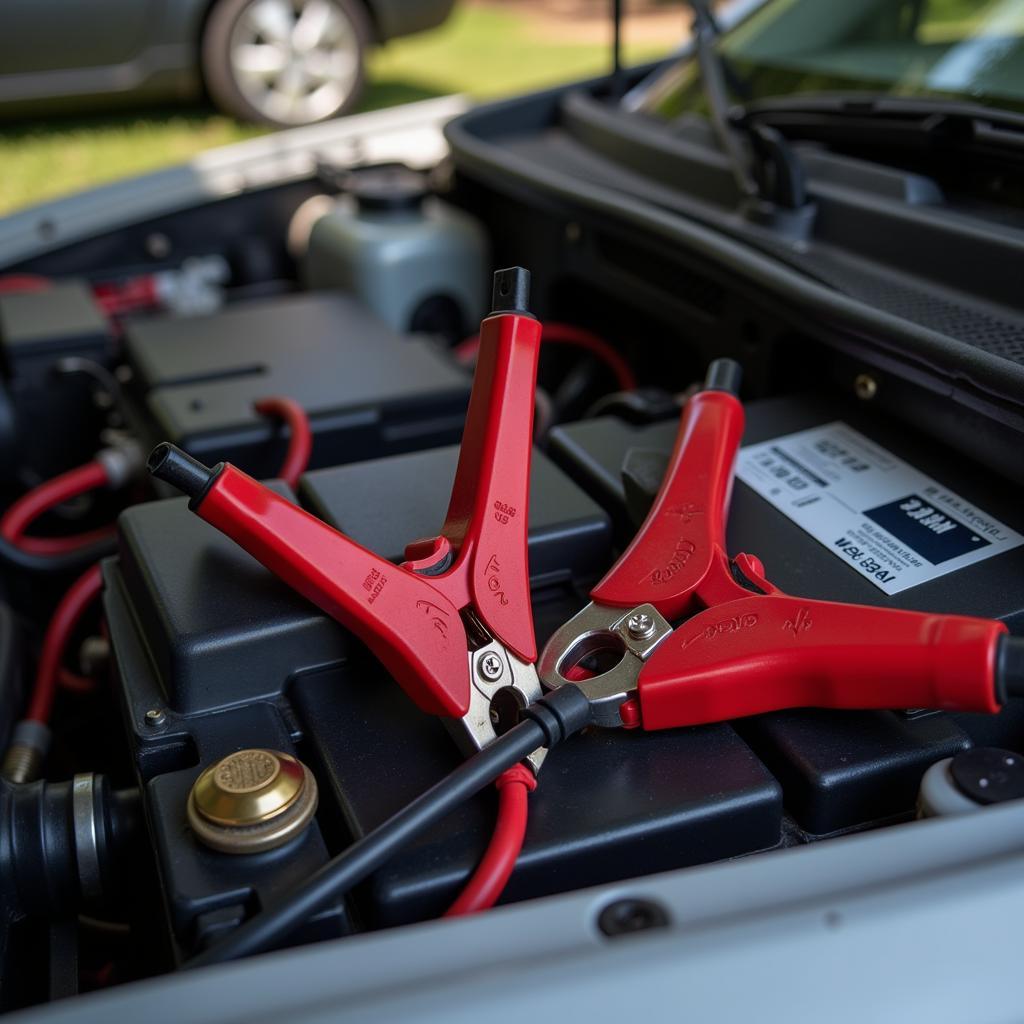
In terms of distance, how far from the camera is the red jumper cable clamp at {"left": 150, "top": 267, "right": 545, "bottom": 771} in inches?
28.1

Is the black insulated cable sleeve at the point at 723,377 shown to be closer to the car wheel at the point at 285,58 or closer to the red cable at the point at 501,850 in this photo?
the red cable at the point at 501,850

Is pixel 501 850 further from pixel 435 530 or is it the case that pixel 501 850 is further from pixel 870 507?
pixel 870 507

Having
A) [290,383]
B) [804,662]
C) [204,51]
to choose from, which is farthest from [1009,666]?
[204,51]

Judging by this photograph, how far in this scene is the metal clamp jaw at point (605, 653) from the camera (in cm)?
72

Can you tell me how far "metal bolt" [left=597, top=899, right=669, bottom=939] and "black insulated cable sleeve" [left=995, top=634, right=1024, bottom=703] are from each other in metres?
0.24

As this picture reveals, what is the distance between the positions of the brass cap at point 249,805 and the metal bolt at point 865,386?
2.03 ft

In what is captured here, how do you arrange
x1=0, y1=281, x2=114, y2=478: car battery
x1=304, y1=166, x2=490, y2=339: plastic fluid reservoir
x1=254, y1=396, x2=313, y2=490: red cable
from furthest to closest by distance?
1. x1=304, y1=166, x2=490, y2=339: plastic fluid reservoir
2. x1=0, y1=281, x2=114, y2=478: car battery
3. x1=254, y1=396, x2=313, y2=490: red cable

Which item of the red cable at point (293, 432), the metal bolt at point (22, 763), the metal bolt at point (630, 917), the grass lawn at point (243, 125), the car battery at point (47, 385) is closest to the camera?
the metal bolt at point (630, 917)

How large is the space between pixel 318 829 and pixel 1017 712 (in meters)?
0.48

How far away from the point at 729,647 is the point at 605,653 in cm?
10

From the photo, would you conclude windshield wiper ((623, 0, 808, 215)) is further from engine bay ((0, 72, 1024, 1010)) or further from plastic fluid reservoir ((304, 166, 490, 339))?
plastic fluid reservoir ((304, 166, 490, 339))

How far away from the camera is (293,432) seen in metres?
1.12

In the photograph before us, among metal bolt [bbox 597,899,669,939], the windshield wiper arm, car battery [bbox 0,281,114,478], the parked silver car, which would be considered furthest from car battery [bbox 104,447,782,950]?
the parked silver car

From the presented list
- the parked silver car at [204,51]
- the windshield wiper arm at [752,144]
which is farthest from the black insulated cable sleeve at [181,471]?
the parked silver car at [204,51]
